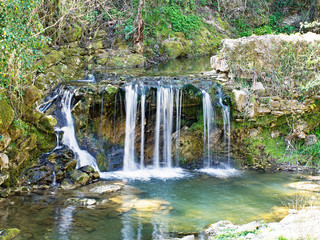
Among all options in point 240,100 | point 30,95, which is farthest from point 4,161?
point 240,100

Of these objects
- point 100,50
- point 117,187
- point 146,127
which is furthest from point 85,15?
point 117,187

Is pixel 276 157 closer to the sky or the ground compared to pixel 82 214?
closer to the sky

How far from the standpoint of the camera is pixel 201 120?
422 inches

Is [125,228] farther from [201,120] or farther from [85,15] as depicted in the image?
[85,15]

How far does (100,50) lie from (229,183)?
891 centimetres

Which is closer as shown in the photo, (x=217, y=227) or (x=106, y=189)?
(x=217, y=227)

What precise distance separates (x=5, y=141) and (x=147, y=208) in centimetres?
333

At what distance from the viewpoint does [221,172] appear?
10156mm

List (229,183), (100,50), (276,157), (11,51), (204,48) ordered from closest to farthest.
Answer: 1. (11,51)
2. (229,183)
3. (276,157)
4. (100,50)
5. (204,48)

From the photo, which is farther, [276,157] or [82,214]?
[276,157]

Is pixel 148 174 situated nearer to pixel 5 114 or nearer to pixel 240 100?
pixel 240 100

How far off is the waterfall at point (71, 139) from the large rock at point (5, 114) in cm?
177

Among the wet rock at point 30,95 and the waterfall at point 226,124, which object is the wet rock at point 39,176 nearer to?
the wet rock at point 30,95

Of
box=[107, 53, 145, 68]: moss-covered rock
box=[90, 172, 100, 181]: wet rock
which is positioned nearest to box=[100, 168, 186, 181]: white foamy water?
box=[90, 172, 100, 181]: wet rock
